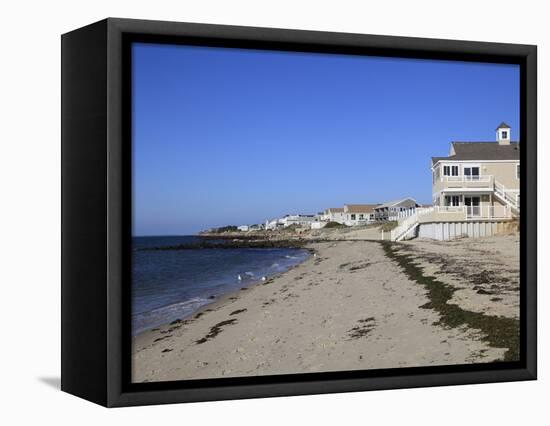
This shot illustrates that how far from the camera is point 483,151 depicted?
1102 centimetres

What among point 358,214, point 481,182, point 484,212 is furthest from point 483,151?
point 358,214

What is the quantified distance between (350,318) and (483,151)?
2.29 meters

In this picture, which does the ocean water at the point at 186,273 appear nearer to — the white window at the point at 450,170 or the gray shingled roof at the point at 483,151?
the white window at the point at 450,170

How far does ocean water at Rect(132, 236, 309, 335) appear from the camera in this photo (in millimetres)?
9594

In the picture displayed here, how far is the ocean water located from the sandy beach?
109 mm

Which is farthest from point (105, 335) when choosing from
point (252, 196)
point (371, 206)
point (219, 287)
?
point (371, 206)

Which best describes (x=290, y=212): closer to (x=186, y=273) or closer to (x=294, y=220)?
(x=294, y=220)

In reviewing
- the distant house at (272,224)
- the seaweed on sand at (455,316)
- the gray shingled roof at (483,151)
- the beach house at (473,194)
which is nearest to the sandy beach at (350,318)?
the seaweed on sand at (455,316)

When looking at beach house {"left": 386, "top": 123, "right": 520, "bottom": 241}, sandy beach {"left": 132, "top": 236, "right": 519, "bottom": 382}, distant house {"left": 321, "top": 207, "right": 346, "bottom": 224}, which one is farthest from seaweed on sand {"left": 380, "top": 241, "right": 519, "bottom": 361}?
distant house {"left": 321, "top": 207, "right": 346, "bottom": 224}

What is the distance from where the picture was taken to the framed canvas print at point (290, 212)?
9586 mm

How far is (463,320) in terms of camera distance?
1085cm

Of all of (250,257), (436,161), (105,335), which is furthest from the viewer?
(436,161)

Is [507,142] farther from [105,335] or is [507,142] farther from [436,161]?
[105,335]

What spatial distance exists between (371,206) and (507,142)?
1704 millimetres
